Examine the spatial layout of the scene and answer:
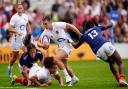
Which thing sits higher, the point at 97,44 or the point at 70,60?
the point at 97,44

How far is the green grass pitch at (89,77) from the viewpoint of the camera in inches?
765

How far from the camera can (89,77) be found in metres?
23.8

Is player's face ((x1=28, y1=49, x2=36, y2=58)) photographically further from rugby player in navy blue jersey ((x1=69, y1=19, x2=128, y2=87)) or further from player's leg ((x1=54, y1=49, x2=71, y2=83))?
rugby player in navy blue jersey ((x1=69, y1=19, x2=128, y2=87))

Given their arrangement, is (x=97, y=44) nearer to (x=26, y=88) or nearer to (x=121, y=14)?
(x=26, y=88)

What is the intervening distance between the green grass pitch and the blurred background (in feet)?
11.6

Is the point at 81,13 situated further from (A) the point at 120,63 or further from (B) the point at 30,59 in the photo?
(A) the point at 120,63

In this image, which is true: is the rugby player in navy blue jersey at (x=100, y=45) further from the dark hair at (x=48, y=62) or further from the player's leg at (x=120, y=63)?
the dark hair at (x=48, y=62)

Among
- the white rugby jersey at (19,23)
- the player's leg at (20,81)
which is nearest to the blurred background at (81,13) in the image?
the white rugby jersey at (19,23)

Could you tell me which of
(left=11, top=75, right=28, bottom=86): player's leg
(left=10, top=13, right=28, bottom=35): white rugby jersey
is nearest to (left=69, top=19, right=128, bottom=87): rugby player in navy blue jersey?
(left=11, top=75, right=28, bottom=86): player's leg

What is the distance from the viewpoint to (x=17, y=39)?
23.7 meters

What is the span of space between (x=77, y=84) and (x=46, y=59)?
77.7 inches

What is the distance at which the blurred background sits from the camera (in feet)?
116

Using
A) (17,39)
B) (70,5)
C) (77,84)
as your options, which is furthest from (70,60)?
(77,84)

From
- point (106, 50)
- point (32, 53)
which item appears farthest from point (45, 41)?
point (106, 50)
